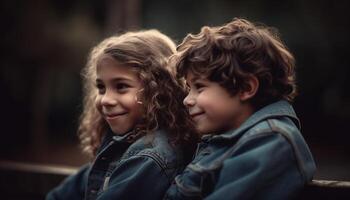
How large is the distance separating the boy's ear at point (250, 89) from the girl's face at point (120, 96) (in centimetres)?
53

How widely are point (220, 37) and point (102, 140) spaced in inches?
34.0


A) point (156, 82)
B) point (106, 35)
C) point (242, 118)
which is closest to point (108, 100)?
point (156, 82)

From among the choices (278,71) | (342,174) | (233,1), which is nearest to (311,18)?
(233,1)

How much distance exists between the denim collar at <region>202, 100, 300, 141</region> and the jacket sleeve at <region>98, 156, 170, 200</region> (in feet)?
0.91

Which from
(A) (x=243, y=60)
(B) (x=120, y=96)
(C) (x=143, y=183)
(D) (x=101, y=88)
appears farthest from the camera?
(D) (x=101, y=88)

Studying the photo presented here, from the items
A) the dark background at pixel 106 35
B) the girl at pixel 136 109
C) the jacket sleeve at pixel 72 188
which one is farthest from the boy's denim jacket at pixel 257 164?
the dark background at pixel 106 35

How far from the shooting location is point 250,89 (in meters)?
1.83

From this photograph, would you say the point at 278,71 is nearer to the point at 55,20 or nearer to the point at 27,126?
the point at 55,20

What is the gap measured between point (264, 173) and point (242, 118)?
0.99ft

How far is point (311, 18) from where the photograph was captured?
6.85m

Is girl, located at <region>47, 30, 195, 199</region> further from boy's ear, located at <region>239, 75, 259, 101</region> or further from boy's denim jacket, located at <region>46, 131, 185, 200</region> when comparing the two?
boy's ear, located at <region>239, 75, 259, 101</region>

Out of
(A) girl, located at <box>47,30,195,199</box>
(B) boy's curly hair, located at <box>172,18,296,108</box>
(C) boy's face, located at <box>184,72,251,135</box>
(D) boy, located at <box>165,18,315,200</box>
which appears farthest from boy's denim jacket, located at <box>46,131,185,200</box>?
(B) boy's curly hair, located at <box>172,18,296,108</box>

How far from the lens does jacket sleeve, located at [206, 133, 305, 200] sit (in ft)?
5.27

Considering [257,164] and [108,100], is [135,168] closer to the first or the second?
[108,100]
